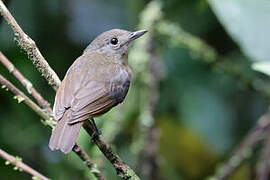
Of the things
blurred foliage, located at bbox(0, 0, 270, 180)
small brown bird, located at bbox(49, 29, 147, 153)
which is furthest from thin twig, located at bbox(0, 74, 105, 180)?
blurred foliage, located at bbox(0, 0, 270, 180)

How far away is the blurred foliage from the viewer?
4.08m

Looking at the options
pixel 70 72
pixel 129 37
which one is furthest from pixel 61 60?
pixel 70 72

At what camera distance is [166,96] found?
462 centimetres

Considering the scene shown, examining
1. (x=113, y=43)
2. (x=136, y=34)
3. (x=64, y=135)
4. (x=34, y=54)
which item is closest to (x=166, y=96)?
(x=113, y=43)

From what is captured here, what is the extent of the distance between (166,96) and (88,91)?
1616 mm

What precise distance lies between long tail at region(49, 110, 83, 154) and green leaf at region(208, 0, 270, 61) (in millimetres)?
1023

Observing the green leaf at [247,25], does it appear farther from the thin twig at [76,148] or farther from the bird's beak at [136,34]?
the thin twig at [76,148]

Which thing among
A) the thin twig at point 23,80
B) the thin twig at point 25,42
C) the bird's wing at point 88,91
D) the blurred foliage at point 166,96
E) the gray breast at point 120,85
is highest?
the thin twig at point 25,42

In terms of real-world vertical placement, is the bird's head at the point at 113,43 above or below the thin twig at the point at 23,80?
below

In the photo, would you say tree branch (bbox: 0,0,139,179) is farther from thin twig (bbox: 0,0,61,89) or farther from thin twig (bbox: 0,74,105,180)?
thin twig (bbox: 0,74,105,180)

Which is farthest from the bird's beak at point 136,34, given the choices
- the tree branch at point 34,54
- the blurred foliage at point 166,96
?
the tree branch at point 34,54

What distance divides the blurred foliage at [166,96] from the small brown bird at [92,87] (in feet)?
0.96

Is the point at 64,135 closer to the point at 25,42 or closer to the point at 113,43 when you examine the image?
the point at 25,42

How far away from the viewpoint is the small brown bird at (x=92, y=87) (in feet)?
9.02
